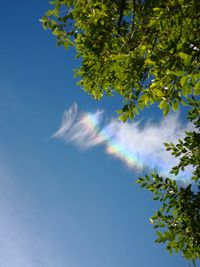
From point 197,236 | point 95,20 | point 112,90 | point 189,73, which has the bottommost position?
point 189,73

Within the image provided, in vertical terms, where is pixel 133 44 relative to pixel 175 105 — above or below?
above

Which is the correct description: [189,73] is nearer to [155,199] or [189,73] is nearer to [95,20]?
[95,20]

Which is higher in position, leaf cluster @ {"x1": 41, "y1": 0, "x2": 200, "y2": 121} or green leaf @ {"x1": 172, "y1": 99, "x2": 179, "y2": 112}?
leaf cluster @ {"x1": 41, "y1": 0, "x2": 200, "y2": 121}

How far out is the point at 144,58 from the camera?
23.0 feet

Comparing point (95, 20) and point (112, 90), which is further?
point (112, 90)

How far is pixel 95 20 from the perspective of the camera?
283 inches

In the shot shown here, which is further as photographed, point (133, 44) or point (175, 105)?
point (133, 44)

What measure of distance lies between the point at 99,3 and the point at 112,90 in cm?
261

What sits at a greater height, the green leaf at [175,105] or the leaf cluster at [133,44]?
the leaf cluster at [133,44]

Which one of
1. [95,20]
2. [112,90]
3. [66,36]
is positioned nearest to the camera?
[95,20]

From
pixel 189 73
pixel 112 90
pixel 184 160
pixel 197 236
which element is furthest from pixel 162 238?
pixel 189 73

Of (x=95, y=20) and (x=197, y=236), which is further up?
(x=95, y=20)

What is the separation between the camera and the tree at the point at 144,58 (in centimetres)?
562

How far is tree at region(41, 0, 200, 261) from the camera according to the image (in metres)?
5.62
